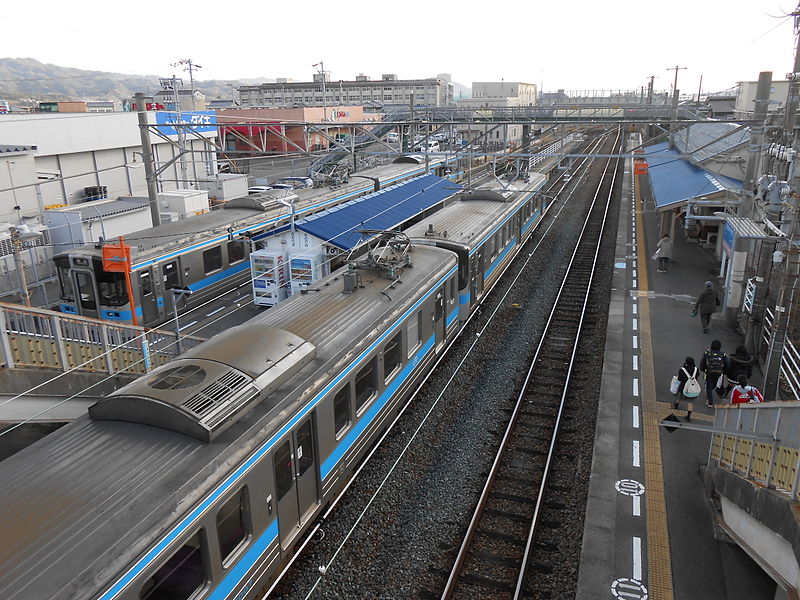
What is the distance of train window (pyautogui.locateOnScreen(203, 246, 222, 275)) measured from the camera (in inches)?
660

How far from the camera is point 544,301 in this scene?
17.7 m

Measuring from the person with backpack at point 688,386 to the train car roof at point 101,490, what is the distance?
285 inches

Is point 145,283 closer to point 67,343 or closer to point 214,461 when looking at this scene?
point 67,343

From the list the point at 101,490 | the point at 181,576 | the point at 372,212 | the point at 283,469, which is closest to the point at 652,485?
the point at 283,469

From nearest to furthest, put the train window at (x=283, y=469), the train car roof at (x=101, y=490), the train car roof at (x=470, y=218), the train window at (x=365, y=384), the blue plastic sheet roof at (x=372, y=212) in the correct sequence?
the train car roof at (x=101, y=490)
the train window at (x=283, y=469)
the train window at (x=365, y=384)
the train car roof at (x=470, y=218)
the blue plastic sheet roof at (x=372, y=212)

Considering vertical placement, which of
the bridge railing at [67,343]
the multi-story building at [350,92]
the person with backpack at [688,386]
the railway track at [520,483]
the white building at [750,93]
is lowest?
the railway track at [520,483]

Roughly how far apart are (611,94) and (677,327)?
94.4 metres

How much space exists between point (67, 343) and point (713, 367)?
1163 cm

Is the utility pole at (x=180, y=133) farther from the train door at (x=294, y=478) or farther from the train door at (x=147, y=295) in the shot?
the train door at (x=294, y=478)

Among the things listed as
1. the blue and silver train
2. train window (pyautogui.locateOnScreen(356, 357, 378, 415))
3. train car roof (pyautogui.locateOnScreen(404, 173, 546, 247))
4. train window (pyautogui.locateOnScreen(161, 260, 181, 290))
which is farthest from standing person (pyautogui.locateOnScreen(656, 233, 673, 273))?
A: train window (pyautogui.locateOnScreen(161, 260, 181, 290))

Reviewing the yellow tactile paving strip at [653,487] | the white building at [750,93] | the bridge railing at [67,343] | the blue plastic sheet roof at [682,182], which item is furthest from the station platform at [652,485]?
the white building at [750,93]

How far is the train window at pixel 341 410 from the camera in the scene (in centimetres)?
796

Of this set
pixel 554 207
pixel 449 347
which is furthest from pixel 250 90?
pixel 449 347

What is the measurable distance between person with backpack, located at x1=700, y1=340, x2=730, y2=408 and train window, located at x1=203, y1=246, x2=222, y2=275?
1310 centimetres
